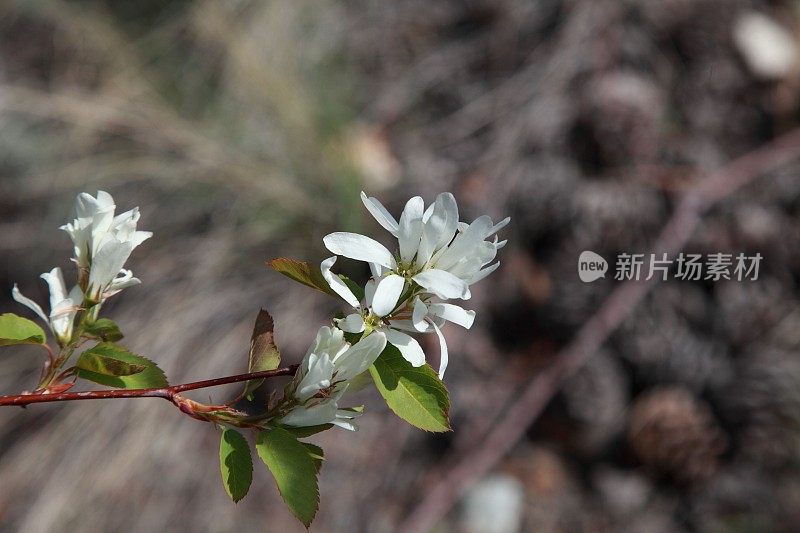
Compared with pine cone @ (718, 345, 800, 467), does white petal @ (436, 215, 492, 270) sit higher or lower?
higher

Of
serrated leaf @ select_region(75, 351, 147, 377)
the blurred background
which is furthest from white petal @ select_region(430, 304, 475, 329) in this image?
the blurred background

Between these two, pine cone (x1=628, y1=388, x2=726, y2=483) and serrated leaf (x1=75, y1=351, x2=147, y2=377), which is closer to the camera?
serrated leaf (x1=75, y1=351, x2=147, y2=377)

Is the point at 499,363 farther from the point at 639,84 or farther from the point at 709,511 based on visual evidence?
the point at 639,84

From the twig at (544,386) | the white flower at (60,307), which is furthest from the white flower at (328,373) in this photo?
the twig at (544,386)

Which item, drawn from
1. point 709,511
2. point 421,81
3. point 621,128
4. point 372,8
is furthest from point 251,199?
point 709,511

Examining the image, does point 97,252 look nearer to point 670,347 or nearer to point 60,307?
point 60,307

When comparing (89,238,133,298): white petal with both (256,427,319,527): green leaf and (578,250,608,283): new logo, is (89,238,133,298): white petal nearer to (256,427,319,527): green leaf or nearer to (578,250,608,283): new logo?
(256,427,319,527): green leaf

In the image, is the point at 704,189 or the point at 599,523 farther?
the point at 704,189
